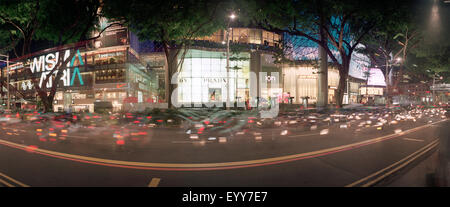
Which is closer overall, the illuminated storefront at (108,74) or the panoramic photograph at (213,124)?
the panoramic photograph at (213,124)

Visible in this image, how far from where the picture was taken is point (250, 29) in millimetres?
44062

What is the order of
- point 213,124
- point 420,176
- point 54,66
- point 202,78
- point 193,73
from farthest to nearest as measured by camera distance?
point 202,78, point 193,73, point 54,66, point 213,124, point 420,176

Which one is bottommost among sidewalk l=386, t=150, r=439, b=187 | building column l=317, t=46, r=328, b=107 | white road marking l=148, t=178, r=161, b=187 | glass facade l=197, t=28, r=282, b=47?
sidewalk l=386, t=150, r=439, b=187

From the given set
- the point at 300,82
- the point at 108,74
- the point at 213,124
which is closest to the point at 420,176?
the point at 213,124

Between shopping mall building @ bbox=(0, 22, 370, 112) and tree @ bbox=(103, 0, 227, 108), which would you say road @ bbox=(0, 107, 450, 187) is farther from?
shopping mall building @ bbox=(0, 22, 370, 112)

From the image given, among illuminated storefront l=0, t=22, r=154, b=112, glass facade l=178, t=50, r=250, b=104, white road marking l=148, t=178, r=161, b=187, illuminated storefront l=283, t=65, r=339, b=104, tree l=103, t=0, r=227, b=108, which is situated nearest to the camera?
white road marking l=148, t=178, r=161, b=187

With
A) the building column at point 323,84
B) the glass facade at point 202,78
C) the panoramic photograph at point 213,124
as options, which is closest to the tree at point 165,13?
the panoramic photograph at point 213,124

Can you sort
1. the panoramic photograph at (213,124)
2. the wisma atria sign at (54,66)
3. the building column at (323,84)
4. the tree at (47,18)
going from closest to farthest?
the panoramic photograph at (213,124) → the tree at (47,18) → the wisma atria sign at (54,66) → the building column at (323,84)

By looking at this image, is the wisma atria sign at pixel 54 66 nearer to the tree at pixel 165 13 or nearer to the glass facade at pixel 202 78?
the tree at pixel 165 13

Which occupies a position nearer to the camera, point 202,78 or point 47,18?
point 47,18

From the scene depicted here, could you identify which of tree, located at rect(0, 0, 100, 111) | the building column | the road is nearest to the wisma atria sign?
tree, located at rect(0, 0, 100, 111)

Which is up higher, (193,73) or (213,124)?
(193,73)

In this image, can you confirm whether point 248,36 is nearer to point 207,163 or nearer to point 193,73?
point 193,73
